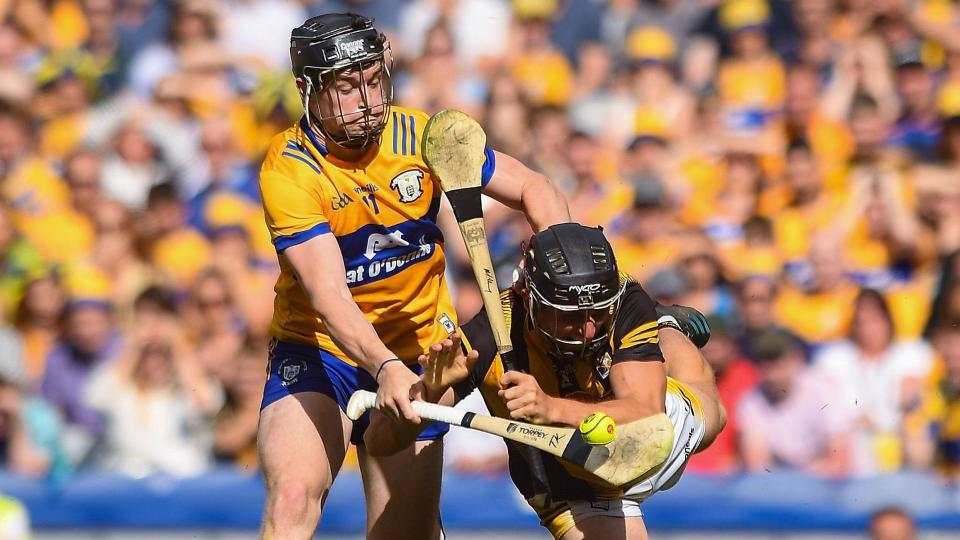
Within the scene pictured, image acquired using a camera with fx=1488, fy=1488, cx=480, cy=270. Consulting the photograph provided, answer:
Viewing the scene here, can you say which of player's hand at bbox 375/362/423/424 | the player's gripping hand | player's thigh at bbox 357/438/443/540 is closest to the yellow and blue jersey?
player's thigh at bbox 357/438/443/540

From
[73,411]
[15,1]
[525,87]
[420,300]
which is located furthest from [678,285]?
[15,1]

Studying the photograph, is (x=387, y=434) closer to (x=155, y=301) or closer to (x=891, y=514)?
(x=891, y=514)

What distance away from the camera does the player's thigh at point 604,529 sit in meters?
5.17

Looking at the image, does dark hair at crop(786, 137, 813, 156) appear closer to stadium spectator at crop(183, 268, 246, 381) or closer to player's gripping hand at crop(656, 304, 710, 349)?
player's gripping hand at crop(656, 304, 710, 349)

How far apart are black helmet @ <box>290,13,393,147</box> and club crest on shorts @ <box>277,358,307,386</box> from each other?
81 cm

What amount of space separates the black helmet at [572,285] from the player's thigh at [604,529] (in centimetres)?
62

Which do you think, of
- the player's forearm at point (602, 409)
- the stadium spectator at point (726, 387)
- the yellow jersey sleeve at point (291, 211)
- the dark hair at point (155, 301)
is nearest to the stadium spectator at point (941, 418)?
the stadium spectator at point (726, 387)

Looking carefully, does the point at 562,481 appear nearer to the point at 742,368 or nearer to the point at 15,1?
the point at 742,368

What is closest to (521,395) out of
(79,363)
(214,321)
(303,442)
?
(303,442)

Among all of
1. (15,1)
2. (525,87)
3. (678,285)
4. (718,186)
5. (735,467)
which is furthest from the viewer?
(15,1)

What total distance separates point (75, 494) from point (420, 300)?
3.01 meters

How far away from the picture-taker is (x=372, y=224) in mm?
5234

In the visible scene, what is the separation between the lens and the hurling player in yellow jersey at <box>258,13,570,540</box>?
499cm

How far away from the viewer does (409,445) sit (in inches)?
213
